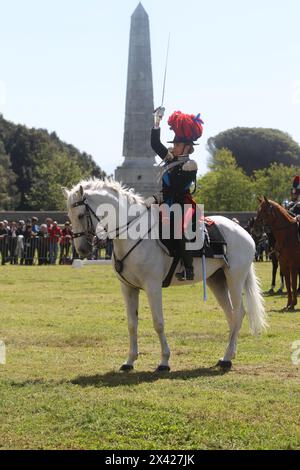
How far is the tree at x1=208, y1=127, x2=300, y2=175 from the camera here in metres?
124

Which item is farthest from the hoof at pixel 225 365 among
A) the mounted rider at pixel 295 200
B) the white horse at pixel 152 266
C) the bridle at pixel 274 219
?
the mounted rider at pixel 295 200

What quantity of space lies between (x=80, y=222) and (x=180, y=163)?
1.58 m

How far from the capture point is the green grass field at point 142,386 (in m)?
7.76

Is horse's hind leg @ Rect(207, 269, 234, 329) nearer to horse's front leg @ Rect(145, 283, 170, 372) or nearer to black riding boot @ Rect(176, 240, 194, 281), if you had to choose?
black riding boot @ Rect(176, 240, 194, 281)

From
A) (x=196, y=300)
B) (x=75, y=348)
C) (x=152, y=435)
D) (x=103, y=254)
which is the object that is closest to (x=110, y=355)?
(x=75, y=348)

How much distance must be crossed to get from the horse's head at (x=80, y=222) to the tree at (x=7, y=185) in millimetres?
74768

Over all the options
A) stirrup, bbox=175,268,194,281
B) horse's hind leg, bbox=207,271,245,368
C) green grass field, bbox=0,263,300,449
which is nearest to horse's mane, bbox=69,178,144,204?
stirrup, bbox=175,268,194,281

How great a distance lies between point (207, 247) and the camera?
1178cm

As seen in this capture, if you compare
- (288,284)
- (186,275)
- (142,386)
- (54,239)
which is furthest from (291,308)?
(54,239)

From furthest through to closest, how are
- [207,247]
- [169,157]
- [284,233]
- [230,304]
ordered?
[284,233]
[230,304]
[207,247]
[169,157]

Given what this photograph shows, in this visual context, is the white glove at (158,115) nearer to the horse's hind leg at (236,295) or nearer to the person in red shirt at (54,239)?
the horse's hind leg at (236,295)

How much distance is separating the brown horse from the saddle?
8200mm

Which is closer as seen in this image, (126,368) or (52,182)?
(126,368)

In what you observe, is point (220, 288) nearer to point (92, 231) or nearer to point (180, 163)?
point (180, 163)
